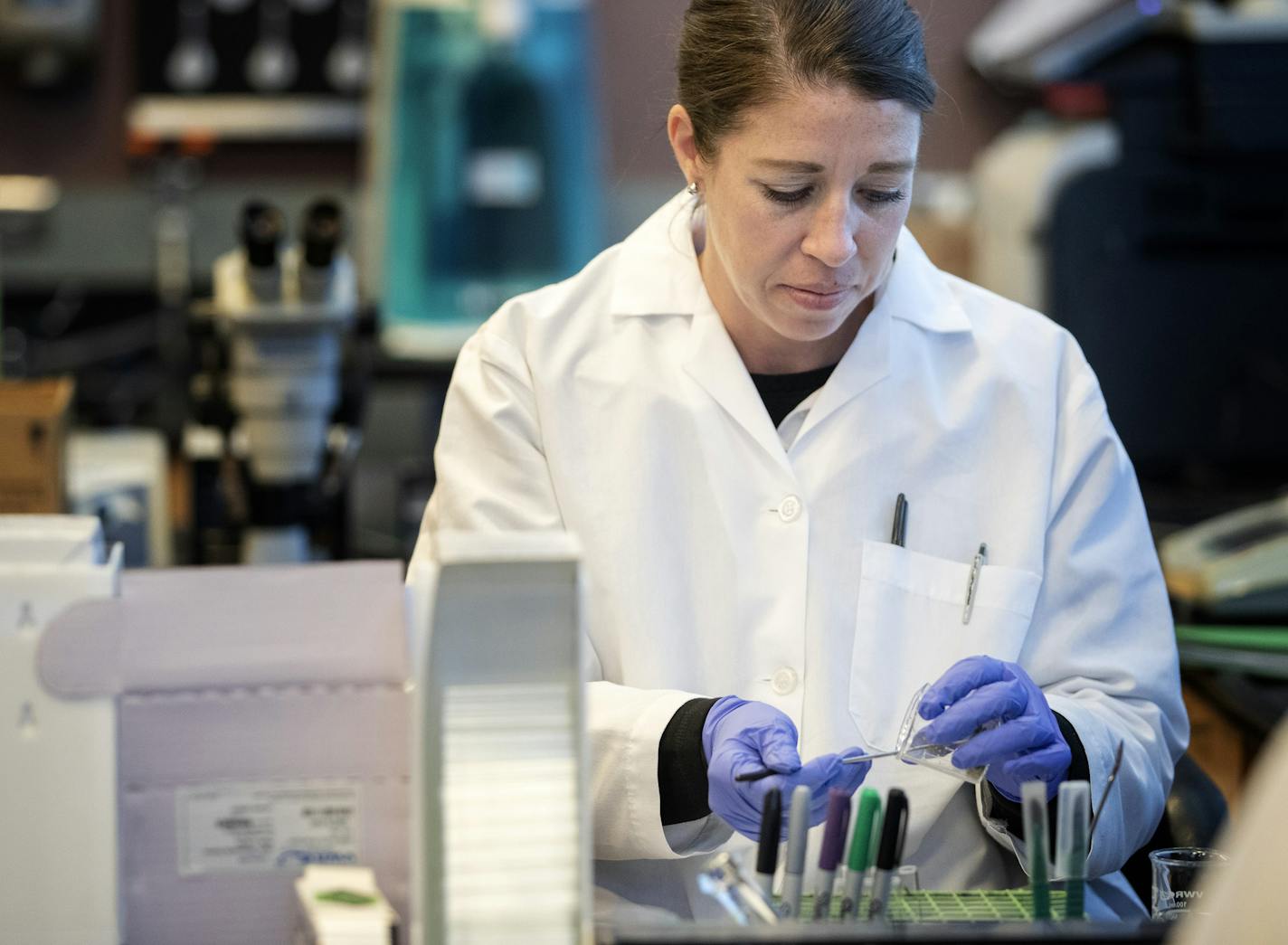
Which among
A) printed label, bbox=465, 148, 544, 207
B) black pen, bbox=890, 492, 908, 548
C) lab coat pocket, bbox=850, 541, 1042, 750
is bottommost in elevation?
lab coat pocket, bbox=850, 541, 1042, 750

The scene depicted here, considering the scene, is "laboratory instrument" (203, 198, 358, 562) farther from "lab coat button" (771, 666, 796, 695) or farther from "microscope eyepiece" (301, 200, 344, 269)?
"lab coat button" (771, 666, 796, 695)

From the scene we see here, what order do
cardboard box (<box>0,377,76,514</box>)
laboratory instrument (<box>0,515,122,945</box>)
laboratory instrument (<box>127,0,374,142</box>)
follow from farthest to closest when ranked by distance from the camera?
laboratory instrument (<box>127,0,374,142</box>), cardboard box (<box>0,377,76,514</box>), laboratory instrument (<box>0,515,122,945</box>)

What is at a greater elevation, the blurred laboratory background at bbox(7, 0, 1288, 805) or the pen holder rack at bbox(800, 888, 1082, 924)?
the blurred laboratory background at bbox(7, 0, 1288, 805)

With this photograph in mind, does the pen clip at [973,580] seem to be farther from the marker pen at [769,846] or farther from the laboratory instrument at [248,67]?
the laboratory instrument at [248,67]

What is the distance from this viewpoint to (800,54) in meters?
1.31

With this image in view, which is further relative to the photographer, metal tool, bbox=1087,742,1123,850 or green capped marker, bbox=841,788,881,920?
metal tool, bbox=1087,742,1123,850

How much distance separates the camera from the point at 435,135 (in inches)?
160

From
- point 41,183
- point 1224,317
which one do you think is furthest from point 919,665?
point 41,183

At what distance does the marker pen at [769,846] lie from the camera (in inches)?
37.0

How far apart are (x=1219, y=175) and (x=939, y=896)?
2.35 meters

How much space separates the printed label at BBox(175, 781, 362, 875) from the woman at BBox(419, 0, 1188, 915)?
1.11ft

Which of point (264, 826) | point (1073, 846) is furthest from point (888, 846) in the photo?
point (264, 826)

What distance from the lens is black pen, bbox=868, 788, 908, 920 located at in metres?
0.93

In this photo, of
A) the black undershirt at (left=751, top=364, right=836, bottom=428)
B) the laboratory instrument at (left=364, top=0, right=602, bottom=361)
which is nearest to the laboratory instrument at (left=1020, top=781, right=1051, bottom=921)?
the black undershirt at (left=751, top=364, right=836, bottom=428)
